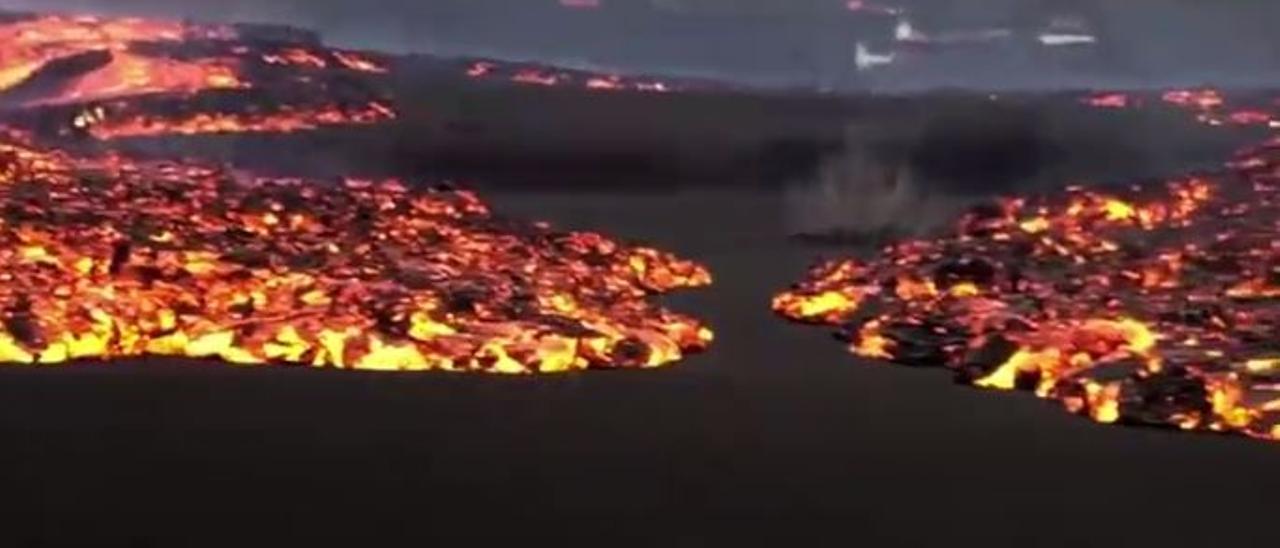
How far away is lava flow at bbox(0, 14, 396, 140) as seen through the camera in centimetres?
4597

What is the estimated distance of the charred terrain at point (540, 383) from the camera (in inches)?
584

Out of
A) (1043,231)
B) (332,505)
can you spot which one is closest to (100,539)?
(332,505)

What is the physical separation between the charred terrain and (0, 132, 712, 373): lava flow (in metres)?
0.06

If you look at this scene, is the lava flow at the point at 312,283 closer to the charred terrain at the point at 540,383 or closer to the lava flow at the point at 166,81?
the charred terrain at the point at 540,383

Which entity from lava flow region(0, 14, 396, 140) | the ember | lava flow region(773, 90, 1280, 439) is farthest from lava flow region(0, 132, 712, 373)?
lava flow region(0, 14, 396, 140)

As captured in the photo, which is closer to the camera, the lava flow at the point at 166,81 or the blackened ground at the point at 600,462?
the blackened ground at the point at 600,462

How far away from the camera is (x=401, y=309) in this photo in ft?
69.0

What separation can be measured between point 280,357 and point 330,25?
201 ft

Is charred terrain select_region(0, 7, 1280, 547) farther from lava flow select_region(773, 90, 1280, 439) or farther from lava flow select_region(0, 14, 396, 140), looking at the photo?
lava flow select_region(0, 14, 396, 140)

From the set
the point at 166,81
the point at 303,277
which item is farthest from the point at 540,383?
the point at 166,81

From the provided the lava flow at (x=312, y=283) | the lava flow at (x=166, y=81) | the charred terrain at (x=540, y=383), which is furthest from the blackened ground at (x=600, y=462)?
the lava flow at (x=166, y=81)

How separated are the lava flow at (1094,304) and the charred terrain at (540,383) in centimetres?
9

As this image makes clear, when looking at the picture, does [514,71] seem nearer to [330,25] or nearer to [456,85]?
[456,85]

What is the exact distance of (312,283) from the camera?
22.7 metres
